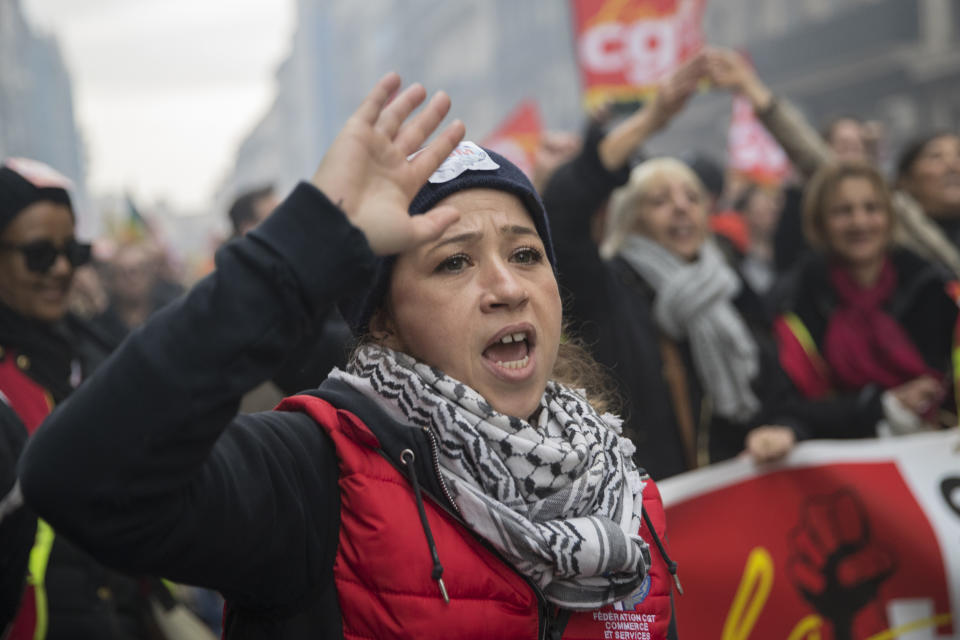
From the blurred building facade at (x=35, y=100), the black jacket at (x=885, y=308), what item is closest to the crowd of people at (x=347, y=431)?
the black jacket at (x=885, y=308)

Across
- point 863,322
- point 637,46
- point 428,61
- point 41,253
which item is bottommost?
point 41,253

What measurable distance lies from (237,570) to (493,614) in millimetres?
368

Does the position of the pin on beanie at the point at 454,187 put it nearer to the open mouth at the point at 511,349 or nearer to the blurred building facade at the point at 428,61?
the open mouth at the point at 511,349

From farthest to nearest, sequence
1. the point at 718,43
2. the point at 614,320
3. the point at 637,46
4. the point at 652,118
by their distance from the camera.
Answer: the point at 718,43 → the point at 637,46 → the point at 652,118 → the point at 614,320

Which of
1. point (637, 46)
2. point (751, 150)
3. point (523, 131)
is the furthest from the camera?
point (751, 150)

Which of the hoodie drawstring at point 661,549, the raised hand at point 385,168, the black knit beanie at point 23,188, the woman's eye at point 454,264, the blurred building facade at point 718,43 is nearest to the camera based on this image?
the raised hand at point 385,168

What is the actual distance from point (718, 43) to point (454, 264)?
33504mm

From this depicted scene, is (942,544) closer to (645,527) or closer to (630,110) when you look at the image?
(645,527)

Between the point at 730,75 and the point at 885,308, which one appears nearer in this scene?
the point at 885,308

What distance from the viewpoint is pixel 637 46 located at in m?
6.35

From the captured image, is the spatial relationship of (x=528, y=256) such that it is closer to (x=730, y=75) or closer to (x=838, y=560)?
(x=838, y=560)

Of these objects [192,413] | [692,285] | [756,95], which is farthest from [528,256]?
[756,95]

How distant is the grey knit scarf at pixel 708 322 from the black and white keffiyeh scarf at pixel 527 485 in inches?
78.9

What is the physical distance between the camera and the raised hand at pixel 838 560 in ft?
10.2
